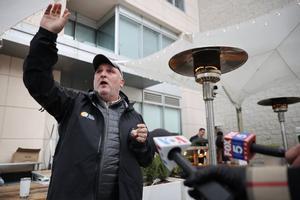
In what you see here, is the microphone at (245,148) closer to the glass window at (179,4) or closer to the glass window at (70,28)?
the glass window at (70,28)

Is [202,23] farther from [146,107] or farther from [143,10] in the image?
[146,107]

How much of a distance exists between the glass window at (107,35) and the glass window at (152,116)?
1.81m

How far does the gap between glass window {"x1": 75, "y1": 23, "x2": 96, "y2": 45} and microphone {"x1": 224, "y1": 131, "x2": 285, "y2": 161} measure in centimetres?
542

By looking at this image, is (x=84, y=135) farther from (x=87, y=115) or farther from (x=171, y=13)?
(x=171, y=13)

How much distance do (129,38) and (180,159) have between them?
5.35m

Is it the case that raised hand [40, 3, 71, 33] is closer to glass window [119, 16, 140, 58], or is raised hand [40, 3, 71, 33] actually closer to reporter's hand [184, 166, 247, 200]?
reporter's hand [184, 166, 247, 200]

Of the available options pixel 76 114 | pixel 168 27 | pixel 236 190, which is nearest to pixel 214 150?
pixel 76 114

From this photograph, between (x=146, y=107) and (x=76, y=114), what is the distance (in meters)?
4.44

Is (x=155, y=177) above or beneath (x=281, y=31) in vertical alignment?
beneath

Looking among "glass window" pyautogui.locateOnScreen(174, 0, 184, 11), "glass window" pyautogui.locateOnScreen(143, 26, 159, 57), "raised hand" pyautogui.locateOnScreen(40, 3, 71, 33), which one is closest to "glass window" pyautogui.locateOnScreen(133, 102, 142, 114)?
"glass window" pyautogui.locateOnScreen(143, 26, 159, 57)

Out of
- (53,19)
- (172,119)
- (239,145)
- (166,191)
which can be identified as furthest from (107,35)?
(239,145)

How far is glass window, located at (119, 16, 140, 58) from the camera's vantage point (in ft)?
17.5

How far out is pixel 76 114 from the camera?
3.89 feet

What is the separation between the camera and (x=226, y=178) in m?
0.44
